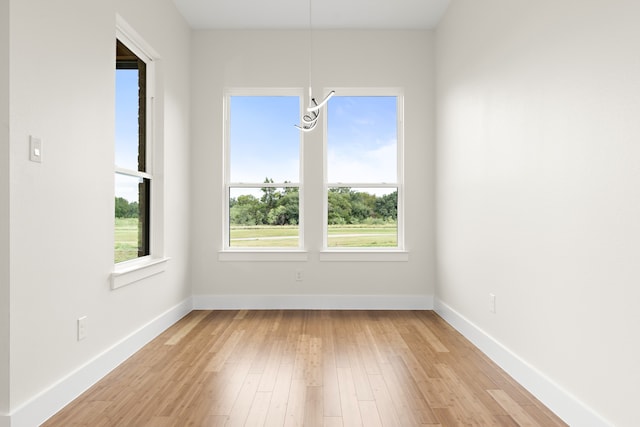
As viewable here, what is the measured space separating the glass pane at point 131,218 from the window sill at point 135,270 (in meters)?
0.06

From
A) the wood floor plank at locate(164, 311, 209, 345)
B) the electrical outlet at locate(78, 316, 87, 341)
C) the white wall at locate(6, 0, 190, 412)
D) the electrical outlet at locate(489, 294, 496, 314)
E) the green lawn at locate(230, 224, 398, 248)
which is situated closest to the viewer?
the white wall at locate(6, 0, 190, 412)

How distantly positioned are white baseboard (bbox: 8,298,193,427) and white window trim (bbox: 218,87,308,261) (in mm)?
1131

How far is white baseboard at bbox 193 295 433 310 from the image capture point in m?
4.56

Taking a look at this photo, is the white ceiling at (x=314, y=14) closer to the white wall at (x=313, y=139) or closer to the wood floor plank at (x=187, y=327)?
the white wall at (x=313, y=139)

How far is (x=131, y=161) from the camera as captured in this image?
132 inches

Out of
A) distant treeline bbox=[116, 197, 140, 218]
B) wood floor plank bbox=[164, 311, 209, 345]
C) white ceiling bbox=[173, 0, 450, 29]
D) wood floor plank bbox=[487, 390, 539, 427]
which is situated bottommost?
wood floor plank bbox=[487, 390, 539, 427]

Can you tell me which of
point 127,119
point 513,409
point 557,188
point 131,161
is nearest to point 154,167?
point 131,161

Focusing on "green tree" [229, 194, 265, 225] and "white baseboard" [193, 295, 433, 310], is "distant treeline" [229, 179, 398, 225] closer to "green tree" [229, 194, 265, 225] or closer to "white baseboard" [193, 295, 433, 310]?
"green tree" [229, 194, 265, 225]

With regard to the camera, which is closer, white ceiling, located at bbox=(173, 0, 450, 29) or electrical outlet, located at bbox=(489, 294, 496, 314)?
electrical outlet, located at bbox=(489, 294, 496, 314)

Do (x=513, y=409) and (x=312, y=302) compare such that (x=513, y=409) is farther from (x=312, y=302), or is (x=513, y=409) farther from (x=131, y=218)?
(x=131, y=218)

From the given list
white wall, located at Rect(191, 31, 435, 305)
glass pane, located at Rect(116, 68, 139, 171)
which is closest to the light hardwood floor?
white wall, located at Rect(191, 31, 435, 305)

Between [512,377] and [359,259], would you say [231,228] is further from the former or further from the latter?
[512,377]

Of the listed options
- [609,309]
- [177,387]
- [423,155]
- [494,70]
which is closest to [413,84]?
[423,155]

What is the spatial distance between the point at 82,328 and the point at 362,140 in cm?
327
